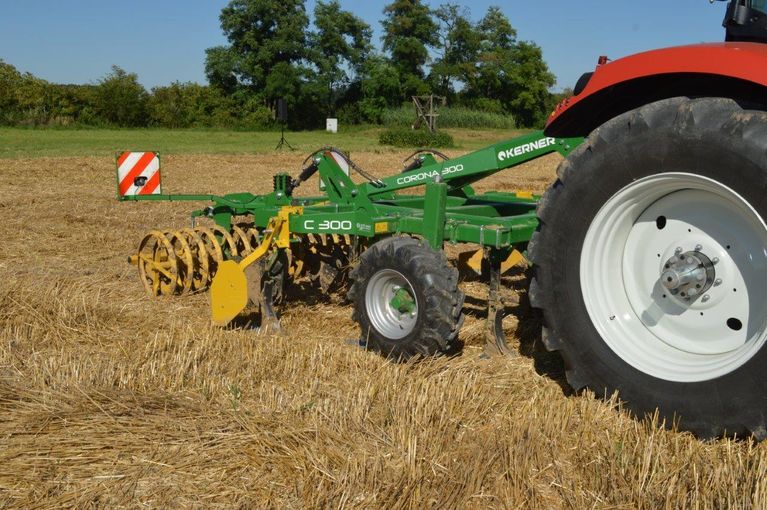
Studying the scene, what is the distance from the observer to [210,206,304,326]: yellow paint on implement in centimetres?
463

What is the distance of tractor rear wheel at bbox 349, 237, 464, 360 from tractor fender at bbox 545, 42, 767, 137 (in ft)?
3.09

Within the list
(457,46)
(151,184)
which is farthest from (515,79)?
(151,184)

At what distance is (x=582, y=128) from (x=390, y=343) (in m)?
1.45

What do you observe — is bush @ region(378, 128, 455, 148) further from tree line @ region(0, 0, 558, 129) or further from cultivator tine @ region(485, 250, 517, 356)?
cultivator tine @ region(485, 250, 517, 356)

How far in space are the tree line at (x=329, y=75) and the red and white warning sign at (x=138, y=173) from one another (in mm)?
42686

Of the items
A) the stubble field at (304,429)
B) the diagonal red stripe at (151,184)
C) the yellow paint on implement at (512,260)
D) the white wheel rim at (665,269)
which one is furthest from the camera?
the diagonal red stripe at (151,184)

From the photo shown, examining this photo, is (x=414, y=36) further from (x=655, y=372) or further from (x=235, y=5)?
(x=655, y=372)

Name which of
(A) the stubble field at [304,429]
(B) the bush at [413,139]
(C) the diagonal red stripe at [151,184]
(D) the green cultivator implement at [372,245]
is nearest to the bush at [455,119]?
(B) the bush at [413,139]

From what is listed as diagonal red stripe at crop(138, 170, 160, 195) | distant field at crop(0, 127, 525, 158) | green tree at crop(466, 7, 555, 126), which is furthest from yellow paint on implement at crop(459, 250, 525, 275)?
green tree at crop(466, 7, 555, 126)

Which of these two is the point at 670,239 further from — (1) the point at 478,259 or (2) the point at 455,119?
(2) the point at 455,119

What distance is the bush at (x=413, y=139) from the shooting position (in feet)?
107

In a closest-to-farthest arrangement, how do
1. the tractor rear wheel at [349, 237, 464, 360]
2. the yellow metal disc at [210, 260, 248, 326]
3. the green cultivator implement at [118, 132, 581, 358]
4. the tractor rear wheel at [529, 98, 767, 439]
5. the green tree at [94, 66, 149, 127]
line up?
the tractor rear wheel at [529, 98, 767, 439]
the tractor rear wheel at [349, 237, 464, 360]
the green cultivator implement at [118, 132, 581, 358]
the yellow metal disc at [210, 260, 248, 326]
the green tree at [94, 66, 149, 127]

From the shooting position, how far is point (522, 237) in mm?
4172

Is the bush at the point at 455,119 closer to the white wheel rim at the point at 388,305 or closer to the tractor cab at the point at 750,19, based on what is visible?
the white wheel rim at the point at 388,305
